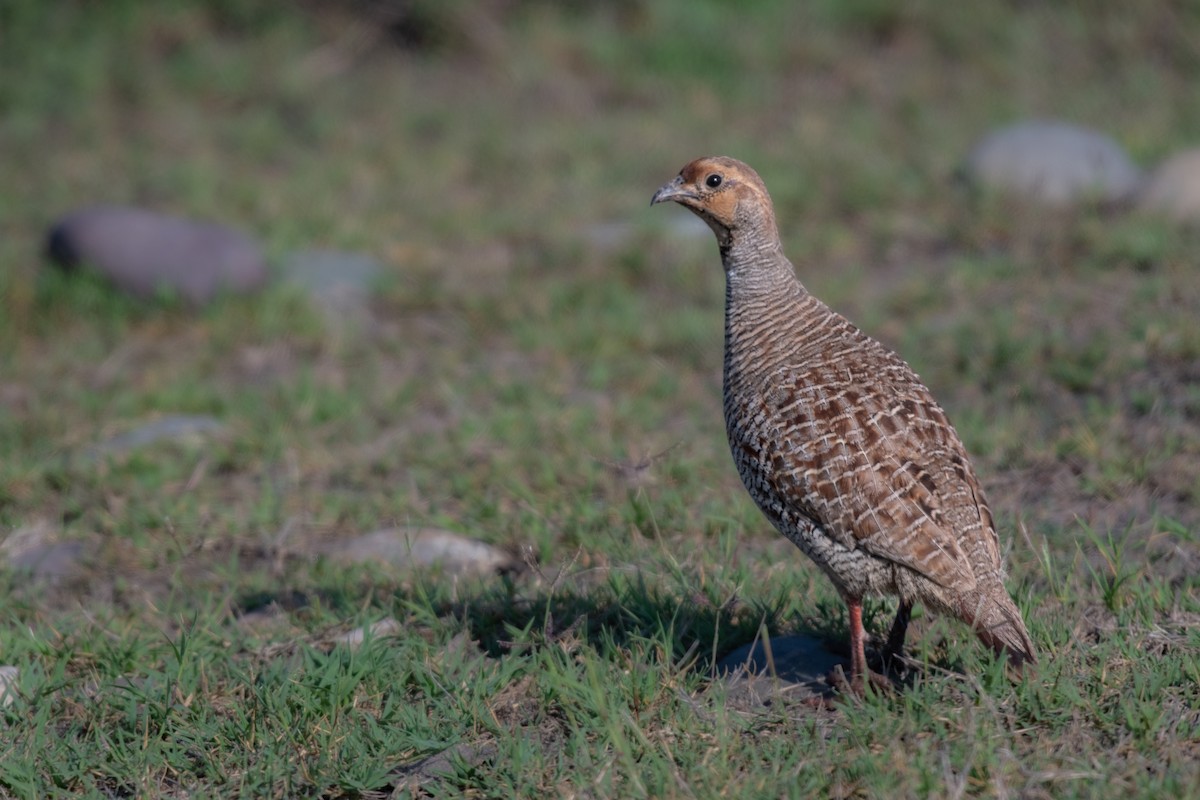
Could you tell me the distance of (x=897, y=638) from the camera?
4078mm

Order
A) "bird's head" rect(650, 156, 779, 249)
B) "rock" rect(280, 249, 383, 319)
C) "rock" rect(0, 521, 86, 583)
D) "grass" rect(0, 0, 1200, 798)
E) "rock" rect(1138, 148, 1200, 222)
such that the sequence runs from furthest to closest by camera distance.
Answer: "rock" rect(280, 249, 383, 319) < "rock" rect(1138, 148, 1200, 222) < "rock" rect(0, 521, 86, 583) < "bird's head" rect(650, 156, 779, 249) < "grass" rect(0, 0, 1200, 798)

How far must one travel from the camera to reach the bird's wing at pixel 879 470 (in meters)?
3.77

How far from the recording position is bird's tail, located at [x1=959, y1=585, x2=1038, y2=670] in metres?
3.70

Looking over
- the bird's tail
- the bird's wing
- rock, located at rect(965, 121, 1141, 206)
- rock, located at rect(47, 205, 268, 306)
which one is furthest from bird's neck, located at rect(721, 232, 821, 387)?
rock, located at rect(965, 121, 1141, 206)

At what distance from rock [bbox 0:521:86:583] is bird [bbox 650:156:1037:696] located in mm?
2789

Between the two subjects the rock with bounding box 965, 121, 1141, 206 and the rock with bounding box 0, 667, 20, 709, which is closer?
the rock with bounding box 0, 667, 20, 709

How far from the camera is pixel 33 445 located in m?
6.58

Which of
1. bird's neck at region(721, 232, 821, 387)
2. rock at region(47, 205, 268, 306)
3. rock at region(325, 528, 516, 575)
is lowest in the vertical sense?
rock at region(325, 528, 516, 575)

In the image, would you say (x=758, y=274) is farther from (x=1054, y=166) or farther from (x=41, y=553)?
(x=1054, y=166)

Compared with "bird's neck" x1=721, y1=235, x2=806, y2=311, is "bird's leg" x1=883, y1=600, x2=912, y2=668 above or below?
below

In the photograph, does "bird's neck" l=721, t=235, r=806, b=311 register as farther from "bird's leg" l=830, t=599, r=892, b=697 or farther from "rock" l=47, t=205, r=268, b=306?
"rock" l=47, t=205, r=268, b=306

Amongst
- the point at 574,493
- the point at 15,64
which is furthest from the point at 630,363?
the point at 15,64

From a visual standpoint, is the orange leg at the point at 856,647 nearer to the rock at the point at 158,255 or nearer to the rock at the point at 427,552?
the rock at the point at 427,552

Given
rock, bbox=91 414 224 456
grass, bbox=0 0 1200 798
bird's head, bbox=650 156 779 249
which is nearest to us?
grass, bbox=0 0 1200 798
